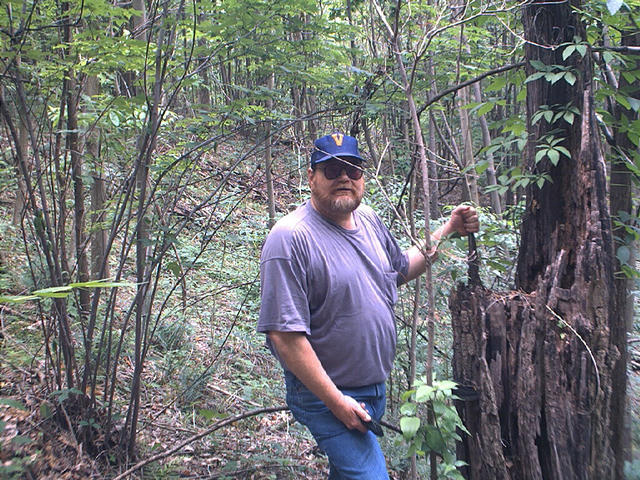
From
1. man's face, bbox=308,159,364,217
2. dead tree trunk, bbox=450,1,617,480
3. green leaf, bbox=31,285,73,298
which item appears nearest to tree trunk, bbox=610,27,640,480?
dead tree trunk, bbox=450,1,617,480

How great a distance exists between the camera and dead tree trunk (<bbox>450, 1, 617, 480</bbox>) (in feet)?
6.59

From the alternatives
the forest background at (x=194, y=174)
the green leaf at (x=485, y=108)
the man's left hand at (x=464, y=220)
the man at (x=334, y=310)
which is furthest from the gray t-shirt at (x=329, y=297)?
the green leaf at (x=485, y=108)

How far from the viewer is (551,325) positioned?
2.08 meters

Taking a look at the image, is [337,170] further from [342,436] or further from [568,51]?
[342,436]

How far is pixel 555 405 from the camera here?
80.0 inches

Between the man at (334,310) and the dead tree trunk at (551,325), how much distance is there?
405mm

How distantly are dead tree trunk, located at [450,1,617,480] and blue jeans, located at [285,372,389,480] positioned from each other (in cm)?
44

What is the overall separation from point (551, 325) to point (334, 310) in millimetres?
985

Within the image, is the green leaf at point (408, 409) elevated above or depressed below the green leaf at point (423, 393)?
below

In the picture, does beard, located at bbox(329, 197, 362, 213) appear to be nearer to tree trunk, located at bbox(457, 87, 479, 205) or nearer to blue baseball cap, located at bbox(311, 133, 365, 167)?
blue baseball cap, located at bbox(311, 133, 365, 167)

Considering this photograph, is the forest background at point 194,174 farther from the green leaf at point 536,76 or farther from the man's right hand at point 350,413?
the man's right hand at point 350,413

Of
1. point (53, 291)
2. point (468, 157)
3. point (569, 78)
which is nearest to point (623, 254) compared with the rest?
point (569, 78)

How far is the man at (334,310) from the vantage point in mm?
2236

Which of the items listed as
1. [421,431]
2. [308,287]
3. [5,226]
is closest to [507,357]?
[421,431]
